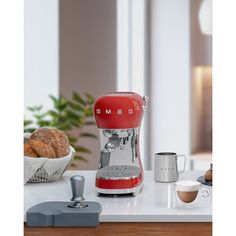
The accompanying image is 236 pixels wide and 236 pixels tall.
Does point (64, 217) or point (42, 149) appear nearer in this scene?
point (64, 217)

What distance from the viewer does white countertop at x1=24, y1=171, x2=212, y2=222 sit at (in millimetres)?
1277

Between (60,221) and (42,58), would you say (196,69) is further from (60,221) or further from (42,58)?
(60,221)

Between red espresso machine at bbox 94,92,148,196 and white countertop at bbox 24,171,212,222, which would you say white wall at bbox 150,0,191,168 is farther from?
red espresso machine at bbox 94,92,148,196

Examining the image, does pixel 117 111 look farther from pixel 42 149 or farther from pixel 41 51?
pixel 41 51

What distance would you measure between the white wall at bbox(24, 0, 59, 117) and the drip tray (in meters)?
3.12

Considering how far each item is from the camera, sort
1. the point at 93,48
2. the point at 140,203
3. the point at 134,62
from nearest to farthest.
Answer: the point at 140,203
the point at 134,62
the point at 93,48

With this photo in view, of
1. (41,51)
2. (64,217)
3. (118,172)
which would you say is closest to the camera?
(64,217)

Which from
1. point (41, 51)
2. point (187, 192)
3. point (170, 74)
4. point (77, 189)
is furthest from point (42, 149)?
point (41, 51)

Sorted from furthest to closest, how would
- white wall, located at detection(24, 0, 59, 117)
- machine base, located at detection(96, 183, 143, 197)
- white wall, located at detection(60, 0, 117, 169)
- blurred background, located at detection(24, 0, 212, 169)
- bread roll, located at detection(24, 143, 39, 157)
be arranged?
white wall, located at detection(60, 0, 117, 169)
white wall, located at detection(24, 0, 59, 117)
blurred background, located at detection(24, 0, 212, 169)
bread roll, located at detection(24, 143, 39, 157)
machine base, located at detection(96, 183, 143, 197)

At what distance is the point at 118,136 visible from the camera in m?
1.57

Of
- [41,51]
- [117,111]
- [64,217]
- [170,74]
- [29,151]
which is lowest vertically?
[64,217]

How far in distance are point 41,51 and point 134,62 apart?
89 cm

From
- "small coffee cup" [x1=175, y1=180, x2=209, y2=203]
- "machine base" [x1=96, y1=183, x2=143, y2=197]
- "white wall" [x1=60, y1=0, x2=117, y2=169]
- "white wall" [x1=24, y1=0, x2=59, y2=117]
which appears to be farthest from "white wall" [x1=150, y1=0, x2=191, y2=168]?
"small coffee cup" [x1=175, y1=180, x2=209, y2=203]
